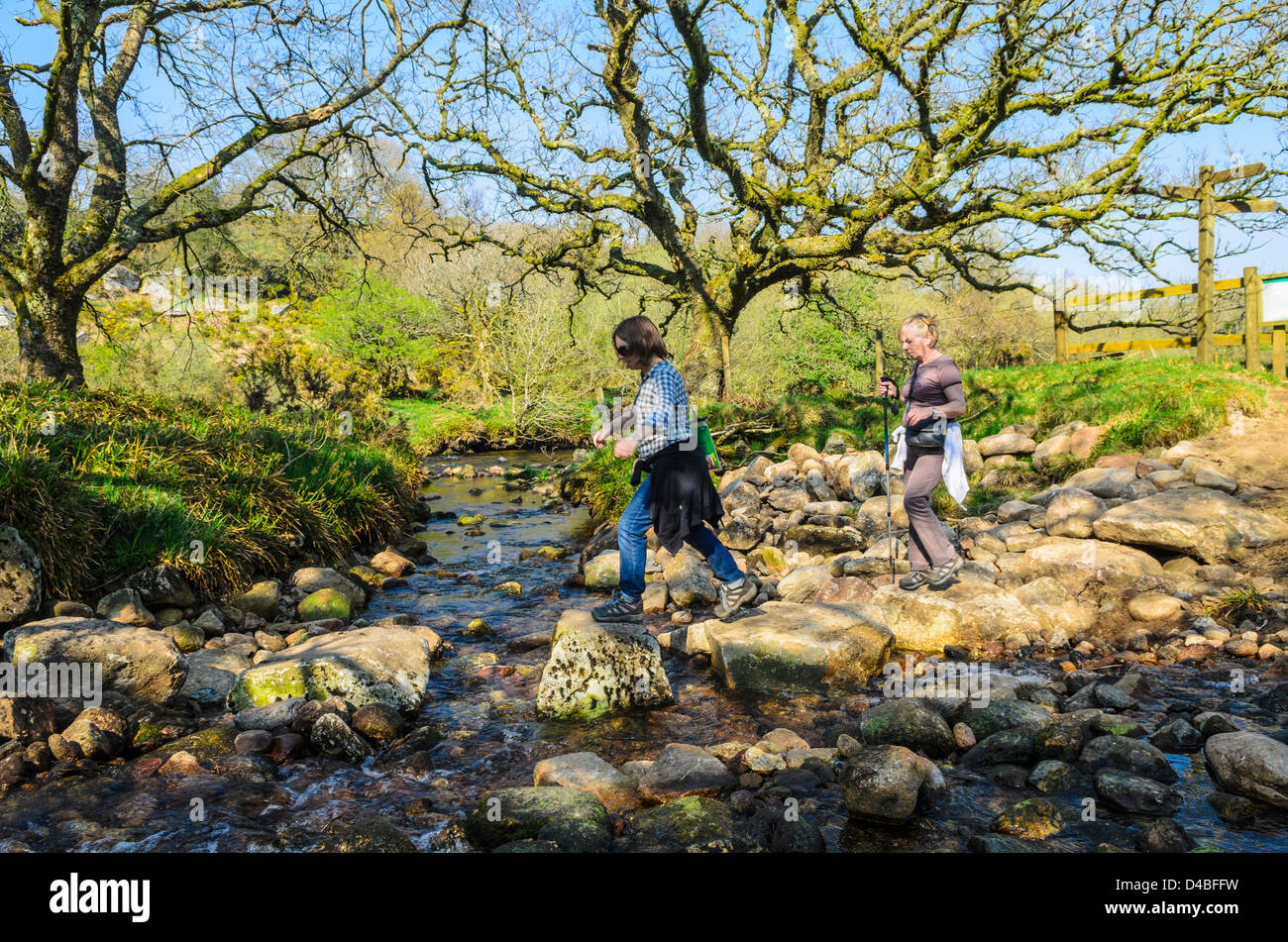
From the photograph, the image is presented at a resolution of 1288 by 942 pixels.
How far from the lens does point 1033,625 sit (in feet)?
19.8

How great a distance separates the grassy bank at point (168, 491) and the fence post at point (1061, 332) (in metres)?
12.7

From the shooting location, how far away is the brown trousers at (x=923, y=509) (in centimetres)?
612

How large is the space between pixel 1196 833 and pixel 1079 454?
767 centimetres

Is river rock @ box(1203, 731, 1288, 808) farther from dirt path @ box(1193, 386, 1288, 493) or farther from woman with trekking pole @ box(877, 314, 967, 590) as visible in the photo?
dirt path @ box(1193, 386, 1288, 493)

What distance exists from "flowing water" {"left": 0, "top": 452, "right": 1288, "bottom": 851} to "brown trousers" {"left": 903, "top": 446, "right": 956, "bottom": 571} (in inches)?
45.3

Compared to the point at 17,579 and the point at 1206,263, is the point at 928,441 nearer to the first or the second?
the point at 17,579

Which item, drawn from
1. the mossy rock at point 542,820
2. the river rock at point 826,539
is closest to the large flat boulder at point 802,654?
the mossy rock at point 542,820

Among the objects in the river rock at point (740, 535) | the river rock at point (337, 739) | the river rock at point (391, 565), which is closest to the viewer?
the river rock at point (337, 739)

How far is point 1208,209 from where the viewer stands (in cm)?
1162

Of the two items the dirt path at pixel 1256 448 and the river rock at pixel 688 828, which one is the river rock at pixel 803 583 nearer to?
the river rock at pixel 688 828

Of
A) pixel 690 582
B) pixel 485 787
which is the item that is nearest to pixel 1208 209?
pixel 690 582

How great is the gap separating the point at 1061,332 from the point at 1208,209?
3645 millimetres
